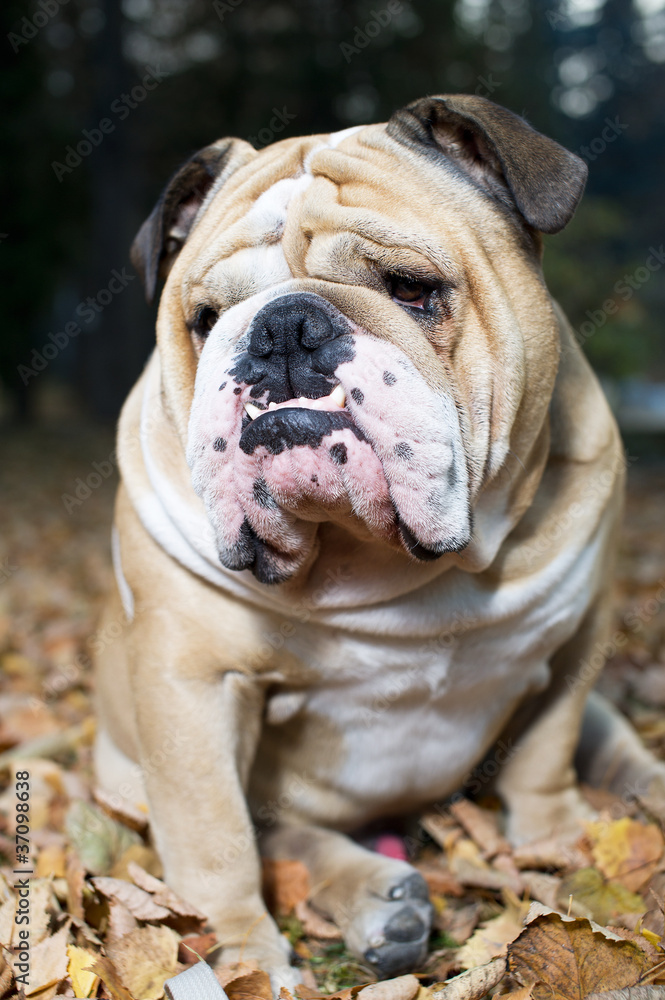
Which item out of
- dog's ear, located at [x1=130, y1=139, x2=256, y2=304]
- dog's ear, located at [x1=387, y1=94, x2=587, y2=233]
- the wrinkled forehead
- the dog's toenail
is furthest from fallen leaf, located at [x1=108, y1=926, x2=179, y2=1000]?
dog's ear, located at [x1=387, y1=94, x2=587, y2=233]

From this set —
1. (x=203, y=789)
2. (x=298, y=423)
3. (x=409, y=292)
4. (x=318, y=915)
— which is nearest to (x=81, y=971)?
(x=203, y=789)

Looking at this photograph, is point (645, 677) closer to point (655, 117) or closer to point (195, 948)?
point (195, 948)

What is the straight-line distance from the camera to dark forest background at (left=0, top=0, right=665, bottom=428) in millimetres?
12094

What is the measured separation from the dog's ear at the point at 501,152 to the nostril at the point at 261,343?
0.59 meters

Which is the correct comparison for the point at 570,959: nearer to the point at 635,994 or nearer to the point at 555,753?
the point at 635,994

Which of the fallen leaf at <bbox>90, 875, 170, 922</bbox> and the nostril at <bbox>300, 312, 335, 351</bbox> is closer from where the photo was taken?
Answer: the nostril at <bbox>300, 312, 335, 351</bbox>

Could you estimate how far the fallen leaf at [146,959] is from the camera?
167 centimetres

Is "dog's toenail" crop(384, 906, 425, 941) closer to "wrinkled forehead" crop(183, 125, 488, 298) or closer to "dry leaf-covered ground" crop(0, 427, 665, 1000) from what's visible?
"dry leaf-covered ground" crop(0, 427, 665, 1000)

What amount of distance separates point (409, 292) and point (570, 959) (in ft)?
4.08

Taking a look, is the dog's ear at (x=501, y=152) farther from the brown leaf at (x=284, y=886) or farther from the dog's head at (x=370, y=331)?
the brown leaf at (x=284, y=886)

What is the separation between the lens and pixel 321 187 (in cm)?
181

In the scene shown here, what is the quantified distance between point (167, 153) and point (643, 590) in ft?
38.1

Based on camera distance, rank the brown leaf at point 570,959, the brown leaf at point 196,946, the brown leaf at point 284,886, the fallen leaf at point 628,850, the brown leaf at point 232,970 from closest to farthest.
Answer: the brown leaf at point 570,959 < the brown leaf at point 232,970 < the brown leaf at point 196,946 < the fallen leaf at point 628,850 < the brown leaf at point 284,886

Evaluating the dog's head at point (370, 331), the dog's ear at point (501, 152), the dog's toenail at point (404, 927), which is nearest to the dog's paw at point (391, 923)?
the dog's toenail at point (404, 927)
